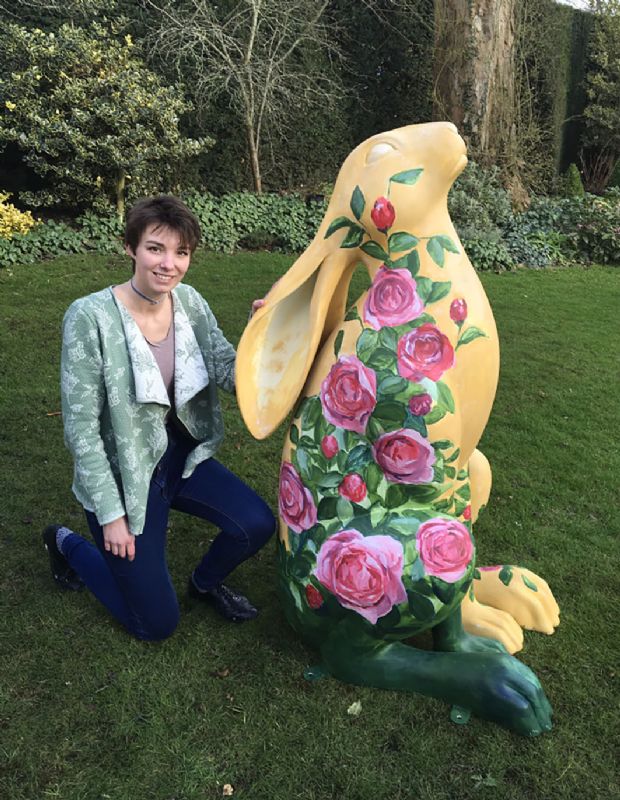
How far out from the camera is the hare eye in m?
1.97

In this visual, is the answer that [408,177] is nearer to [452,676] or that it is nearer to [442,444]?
[442,444]

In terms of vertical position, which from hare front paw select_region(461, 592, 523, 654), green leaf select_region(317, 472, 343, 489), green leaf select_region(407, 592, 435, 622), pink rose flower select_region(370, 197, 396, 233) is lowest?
hare front paw select_region(461, 592, 523, 654)

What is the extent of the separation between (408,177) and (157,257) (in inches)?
32.0

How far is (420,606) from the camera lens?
199 cm

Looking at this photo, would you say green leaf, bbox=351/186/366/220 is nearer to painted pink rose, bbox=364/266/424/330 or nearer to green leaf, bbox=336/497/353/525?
painted pink rose, bbox=364/266/424/330

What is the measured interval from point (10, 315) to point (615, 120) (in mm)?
13408

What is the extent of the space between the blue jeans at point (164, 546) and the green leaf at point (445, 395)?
2.84 ft

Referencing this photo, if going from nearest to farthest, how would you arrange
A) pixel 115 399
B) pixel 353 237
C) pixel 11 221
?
1. pixel 353 237
2. pixel 115 399
3. pixel 11 221

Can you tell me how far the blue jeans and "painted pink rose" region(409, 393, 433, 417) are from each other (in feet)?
2.65

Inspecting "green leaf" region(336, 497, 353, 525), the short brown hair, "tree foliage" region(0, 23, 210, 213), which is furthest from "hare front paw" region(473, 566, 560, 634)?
"tree foliage" region(0, 23, 210, 213)

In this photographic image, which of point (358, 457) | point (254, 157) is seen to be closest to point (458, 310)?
point (358, 457)

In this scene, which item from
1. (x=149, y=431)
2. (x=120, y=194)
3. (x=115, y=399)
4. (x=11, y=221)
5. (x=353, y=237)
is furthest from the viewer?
(x=120, y=194)

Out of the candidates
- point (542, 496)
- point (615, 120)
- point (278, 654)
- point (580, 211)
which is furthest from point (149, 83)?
point (615, 120)

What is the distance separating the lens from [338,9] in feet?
36.4
